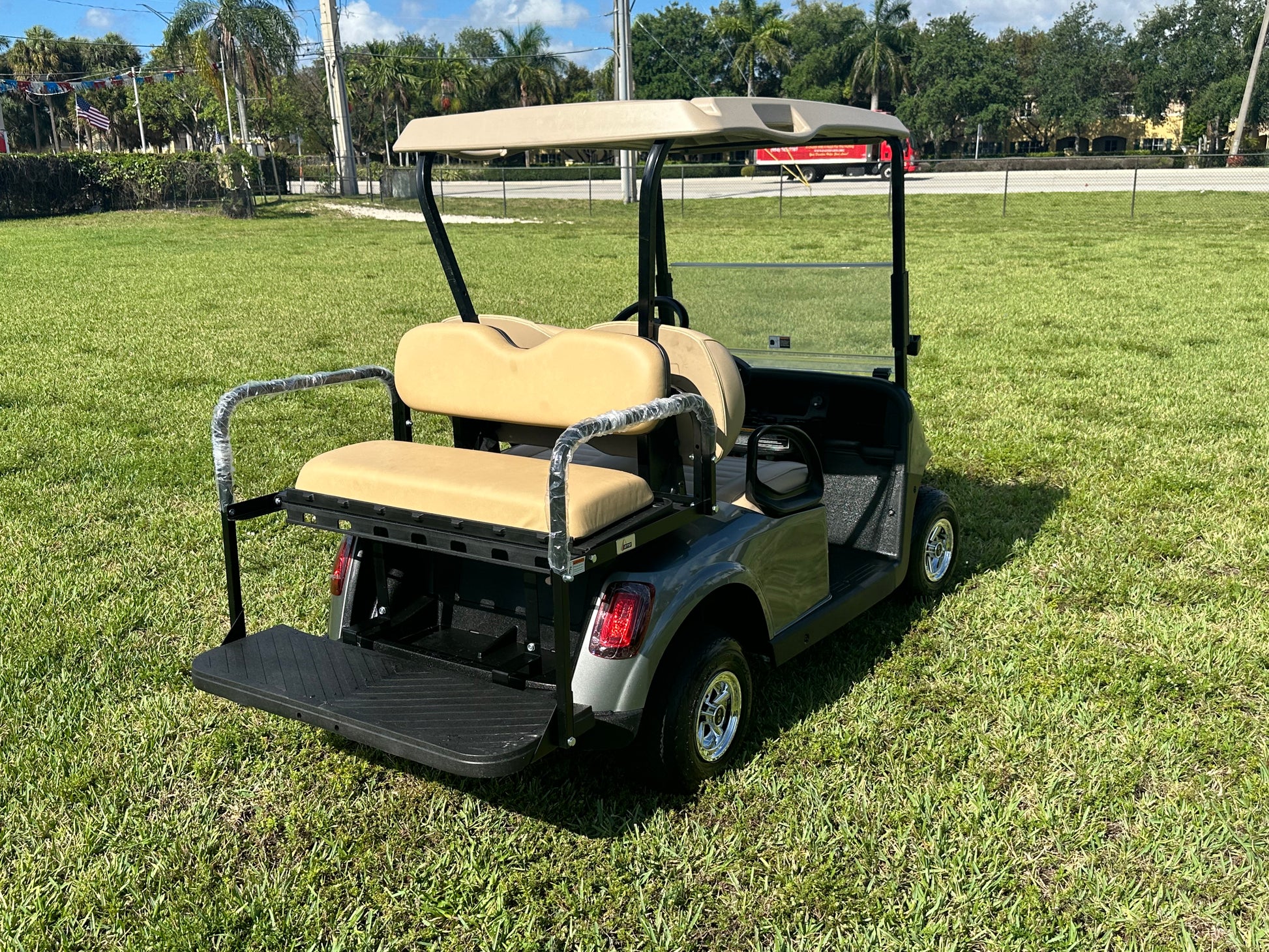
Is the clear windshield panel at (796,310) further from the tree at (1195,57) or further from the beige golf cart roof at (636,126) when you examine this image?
the tree at (1195,57)

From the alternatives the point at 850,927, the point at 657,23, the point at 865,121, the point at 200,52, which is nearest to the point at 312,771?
the point at 850,927

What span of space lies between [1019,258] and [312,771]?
14677 mm

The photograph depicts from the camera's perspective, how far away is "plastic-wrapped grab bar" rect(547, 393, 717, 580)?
231 cm

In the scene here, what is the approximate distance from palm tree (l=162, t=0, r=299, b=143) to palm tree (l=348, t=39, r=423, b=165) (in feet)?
93.8

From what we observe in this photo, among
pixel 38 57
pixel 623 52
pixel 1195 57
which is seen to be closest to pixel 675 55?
pixel 1195 57

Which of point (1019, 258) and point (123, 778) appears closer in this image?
point (123, 778)

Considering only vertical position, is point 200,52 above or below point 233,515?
above

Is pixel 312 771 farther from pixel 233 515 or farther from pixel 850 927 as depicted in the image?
pixel 850 927

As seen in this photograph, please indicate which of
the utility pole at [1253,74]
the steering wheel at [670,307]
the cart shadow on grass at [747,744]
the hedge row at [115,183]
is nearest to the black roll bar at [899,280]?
the steering wheel at [670,307]

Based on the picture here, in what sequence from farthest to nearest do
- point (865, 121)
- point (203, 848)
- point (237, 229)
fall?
point (237, 229)
point (865, 121)
point (203, 848)

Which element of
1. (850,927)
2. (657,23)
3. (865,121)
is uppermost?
(657,23)

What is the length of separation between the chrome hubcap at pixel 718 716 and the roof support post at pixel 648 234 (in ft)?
3.11

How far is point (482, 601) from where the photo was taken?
119 inches

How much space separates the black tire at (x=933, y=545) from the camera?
4.02m
